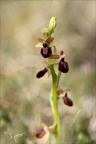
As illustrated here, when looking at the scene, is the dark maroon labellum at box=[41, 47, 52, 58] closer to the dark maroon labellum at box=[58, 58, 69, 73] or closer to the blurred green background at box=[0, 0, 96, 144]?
the dark maroon labellum at box=[58, 58, 69, 73]

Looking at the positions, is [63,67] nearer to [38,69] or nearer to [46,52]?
[46,52]

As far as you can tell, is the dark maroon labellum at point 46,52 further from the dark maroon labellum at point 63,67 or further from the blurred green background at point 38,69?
the blurred green background at point 38,69

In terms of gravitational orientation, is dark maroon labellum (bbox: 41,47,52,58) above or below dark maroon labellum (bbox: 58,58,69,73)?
above

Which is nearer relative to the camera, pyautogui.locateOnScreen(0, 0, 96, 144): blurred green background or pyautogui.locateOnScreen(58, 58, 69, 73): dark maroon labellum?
pyautogui.locateOnScreen(58, 58, 69, 73): dark maroon labellum

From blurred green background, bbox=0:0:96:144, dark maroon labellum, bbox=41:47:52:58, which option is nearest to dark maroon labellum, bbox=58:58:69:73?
dark maroon labellum, bbox=41:47:52:58

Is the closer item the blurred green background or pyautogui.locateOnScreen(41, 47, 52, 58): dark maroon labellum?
pyautogui.locateOnScreen(41, 47, 52, 58): dark maroon labellum

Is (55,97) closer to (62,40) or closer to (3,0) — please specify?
(62,40)

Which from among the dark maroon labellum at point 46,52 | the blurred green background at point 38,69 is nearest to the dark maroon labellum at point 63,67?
the dark maroon labellum at point 46,52

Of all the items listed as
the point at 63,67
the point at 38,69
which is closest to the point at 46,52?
the point at 63,67

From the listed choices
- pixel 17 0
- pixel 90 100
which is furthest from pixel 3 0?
pixel 90 100
